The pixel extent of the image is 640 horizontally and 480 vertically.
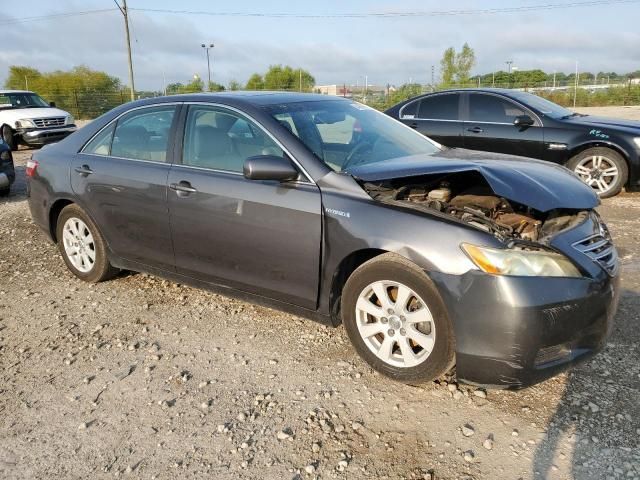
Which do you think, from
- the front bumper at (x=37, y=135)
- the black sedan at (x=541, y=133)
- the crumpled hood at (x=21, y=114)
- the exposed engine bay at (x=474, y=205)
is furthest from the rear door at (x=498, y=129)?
the crumpled hood at (x=21, y=114)

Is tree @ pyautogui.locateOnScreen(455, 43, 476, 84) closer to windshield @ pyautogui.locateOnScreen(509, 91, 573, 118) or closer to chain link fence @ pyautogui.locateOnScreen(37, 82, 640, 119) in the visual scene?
chain link fence @ pyautogui.locateOnScreen(37, 82, 640, 119)

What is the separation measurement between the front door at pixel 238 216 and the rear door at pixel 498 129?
5164mm

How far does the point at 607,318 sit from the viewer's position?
276 cm

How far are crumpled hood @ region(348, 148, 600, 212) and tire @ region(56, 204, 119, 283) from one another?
2.39 m

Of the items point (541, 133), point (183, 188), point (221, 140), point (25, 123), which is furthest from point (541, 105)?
point (25, 123)

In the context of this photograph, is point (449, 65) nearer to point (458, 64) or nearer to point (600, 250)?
point (458, 64)

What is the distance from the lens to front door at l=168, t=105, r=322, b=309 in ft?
10.5

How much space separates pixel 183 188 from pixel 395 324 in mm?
1738

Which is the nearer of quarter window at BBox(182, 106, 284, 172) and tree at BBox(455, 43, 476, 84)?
quarter window at BBox(182, 106, 284, 172)

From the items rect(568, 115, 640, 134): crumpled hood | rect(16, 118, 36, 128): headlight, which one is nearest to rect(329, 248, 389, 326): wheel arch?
rect(568, 115, 640, 134): crumpled hood

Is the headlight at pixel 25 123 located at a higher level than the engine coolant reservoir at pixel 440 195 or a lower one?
higher

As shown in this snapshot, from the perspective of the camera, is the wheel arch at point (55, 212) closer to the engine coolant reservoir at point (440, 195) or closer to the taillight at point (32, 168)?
the taillight at point (32, 168)

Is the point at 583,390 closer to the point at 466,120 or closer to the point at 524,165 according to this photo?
the point at 524,165

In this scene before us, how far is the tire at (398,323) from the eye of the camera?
109 inches
